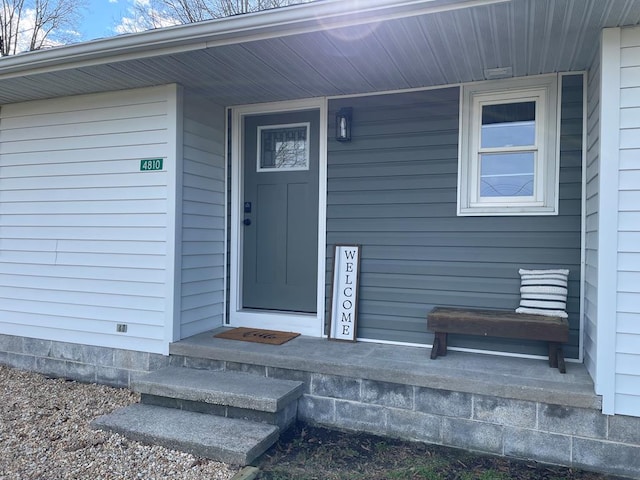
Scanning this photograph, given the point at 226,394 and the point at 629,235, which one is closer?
the point at 629,235

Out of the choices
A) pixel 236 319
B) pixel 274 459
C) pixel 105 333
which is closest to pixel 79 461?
pixel 274 459

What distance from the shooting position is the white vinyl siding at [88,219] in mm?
3826

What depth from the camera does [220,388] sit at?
10.2ft

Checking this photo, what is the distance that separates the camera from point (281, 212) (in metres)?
4.23

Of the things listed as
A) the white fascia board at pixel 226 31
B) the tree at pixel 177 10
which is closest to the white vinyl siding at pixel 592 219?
the white fascia board at pixel 226 31

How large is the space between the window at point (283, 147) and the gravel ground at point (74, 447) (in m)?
2.25

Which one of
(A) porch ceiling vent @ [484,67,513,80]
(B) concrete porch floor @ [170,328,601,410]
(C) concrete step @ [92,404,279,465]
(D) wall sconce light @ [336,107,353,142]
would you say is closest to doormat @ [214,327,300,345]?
(B) concrete porch floor @ [170,328,601,410]

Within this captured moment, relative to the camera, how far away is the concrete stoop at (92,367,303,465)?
271 centimetres

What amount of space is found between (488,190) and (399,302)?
3.57 ft

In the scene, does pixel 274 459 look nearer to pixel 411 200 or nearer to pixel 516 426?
pixel 516 426

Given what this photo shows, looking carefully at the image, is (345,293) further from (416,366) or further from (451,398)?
(451,398)

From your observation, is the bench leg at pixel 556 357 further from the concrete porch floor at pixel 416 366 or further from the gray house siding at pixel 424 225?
the gray house siding at pixel 424 225

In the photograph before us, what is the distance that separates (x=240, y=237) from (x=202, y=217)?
0.43 m

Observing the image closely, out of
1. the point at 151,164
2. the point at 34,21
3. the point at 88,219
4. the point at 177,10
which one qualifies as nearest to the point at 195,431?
the point at 151,164
